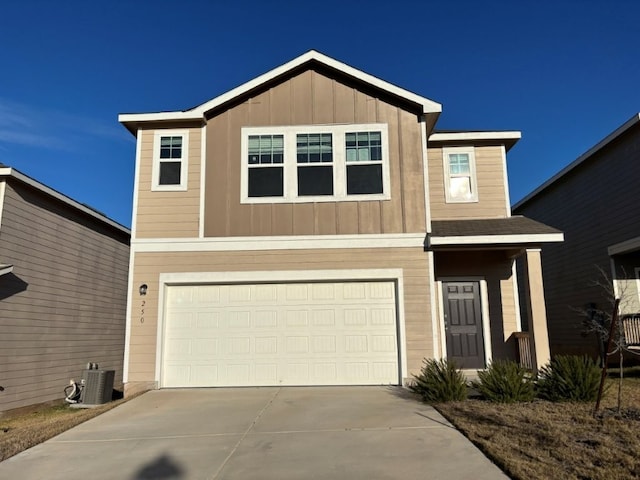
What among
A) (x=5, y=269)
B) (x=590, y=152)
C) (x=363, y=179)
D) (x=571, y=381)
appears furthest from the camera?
(x=590, y=152)

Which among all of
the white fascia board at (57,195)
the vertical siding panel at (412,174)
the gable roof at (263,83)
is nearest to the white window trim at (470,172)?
the vertical siding panel at (412,174)

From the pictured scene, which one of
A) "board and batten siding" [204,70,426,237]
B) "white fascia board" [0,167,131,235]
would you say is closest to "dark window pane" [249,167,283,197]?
"board and batten siding" [204,70,426,237]

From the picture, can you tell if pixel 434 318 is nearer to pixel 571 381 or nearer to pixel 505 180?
pixel 571 381

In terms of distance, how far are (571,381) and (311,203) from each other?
5528 mm

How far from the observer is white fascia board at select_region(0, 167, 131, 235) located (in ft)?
30.4

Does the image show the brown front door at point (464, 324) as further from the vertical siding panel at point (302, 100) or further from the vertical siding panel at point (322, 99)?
the vertical siding panel at point (302, 100)

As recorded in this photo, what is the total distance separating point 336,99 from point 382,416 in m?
6.52

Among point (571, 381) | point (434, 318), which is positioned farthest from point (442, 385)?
point (434, 318)

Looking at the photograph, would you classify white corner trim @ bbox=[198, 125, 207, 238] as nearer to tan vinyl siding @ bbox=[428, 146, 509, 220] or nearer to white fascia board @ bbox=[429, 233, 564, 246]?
white fascia board @ bbox=[429, 233, 564, 246]

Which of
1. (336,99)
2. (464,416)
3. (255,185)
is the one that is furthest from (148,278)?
(464,416)

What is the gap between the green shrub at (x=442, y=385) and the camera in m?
7.32

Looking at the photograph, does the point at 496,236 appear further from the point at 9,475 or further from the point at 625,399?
the point at 9,475

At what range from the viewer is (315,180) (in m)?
9.88

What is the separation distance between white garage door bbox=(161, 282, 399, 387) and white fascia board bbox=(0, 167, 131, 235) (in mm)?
3708
